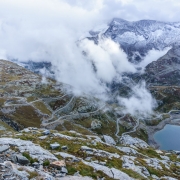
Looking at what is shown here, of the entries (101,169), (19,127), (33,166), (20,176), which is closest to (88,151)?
(101,169)

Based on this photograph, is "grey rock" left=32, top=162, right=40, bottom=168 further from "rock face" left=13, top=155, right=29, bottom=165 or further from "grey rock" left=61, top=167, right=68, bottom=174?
"grey rock" left=61, top=167, right=68, bottom=174

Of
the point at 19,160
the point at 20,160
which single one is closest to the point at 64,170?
the point at 20,160

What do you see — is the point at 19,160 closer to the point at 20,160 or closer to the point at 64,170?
the point at 20,160

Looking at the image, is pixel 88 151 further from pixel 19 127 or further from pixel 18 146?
pixel 19 127

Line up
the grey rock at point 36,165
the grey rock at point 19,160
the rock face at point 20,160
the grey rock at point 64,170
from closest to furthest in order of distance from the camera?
the grey rock at point 19,160
the rock face at point 20,160
the grey rock at point 36,165
the grey rock at point 64,170

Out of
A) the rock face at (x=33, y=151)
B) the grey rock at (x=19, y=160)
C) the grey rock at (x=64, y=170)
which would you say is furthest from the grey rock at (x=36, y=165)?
the grey rock at (x=64, y=170)

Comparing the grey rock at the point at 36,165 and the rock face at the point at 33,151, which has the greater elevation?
Answer: the rock face at the point at 33,151

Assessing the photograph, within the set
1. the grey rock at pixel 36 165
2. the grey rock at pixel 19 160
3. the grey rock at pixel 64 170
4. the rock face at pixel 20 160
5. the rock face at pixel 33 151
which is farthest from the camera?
the rock face at pixel 33 151

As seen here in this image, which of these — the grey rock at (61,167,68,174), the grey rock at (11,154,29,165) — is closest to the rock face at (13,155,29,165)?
the grey rock at (11,154,29,165)

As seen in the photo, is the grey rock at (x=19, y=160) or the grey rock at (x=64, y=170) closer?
the grey rock at (x=19, y=160)

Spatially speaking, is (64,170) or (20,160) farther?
(64,170)

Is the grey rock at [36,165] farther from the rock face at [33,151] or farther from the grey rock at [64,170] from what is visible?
the grey rock at [64,170]
